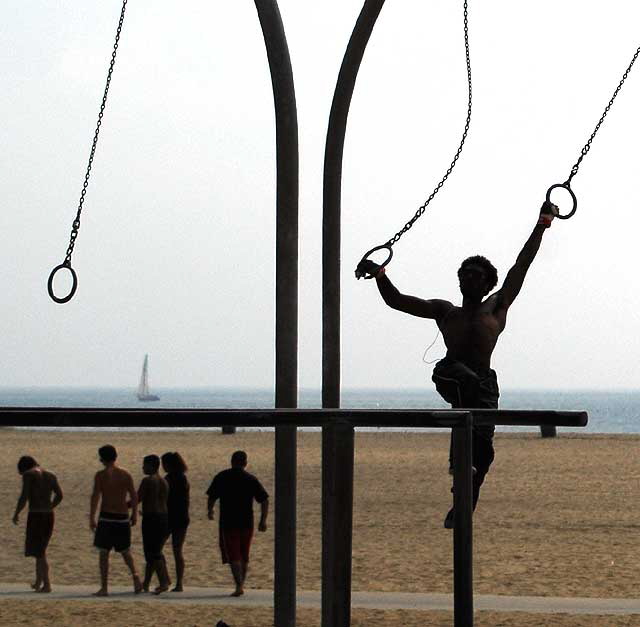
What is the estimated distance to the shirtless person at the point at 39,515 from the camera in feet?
21.8

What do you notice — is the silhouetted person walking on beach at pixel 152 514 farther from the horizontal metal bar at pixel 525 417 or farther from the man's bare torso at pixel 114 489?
the horizontal metal bar at pixel 525 417

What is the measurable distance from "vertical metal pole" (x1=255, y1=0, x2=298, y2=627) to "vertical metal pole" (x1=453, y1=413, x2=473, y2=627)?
202 cm

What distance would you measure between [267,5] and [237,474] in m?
2.98

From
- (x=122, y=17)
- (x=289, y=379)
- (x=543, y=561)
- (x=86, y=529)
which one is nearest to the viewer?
(x=86, y=529)

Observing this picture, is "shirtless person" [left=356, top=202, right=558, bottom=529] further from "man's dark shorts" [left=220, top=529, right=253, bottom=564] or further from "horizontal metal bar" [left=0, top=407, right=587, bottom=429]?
"man's dark shorts" [left=220, top=529, right=253, bottom=564]

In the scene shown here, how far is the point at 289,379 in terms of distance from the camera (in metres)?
8.59

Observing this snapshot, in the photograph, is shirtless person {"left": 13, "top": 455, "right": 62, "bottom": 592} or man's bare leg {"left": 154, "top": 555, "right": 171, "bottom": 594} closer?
shirtless person {"left": 13, "top": 455, "right": 62, "bottom": 592}

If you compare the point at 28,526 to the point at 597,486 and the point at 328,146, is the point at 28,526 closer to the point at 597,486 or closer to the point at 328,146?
the point at 328,146

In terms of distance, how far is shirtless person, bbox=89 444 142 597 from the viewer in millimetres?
6785

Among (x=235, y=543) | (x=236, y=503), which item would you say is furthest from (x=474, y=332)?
(x=235, y=543)

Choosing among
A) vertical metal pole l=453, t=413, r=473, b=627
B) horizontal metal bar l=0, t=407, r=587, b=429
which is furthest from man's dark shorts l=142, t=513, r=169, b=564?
vertical metal pole l=453, t=413, r=473, b=627

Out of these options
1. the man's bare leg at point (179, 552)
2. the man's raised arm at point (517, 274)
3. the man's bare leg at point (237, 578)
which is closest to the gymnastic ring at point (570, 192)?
the man's raised arm at point (517, 274)

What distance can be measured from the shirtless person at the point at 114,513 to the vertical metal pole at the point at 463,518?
58.8 inches

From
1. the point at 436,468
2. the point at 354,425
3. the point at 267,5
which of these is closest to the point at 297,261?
the point at 267,5
